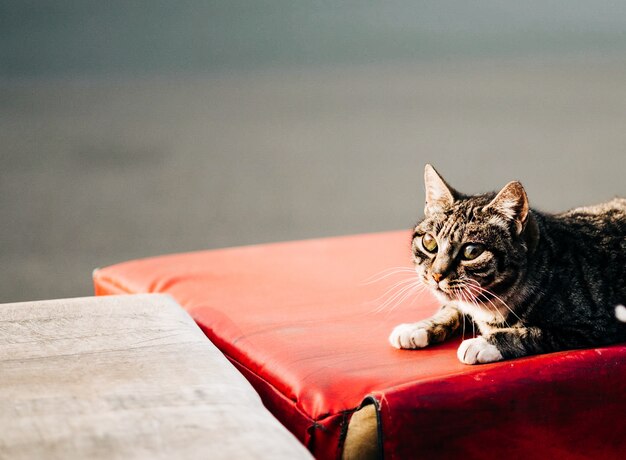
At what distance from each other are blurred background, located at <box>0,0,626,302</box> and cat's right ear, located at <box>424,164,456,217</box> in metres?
2.54

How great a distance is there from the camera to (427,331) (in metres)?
1.54

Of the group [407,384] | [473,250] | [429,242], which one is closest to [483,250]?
[473,250]

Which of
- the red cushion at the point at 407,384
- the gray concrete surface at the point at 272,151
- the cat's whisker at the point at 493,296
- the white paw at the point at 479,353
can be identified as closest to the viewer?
the red cushion at the point at 407,384

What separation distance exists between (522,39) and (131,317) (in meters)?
4.02

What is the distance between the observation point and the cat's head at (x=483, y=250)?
1493 millimetres

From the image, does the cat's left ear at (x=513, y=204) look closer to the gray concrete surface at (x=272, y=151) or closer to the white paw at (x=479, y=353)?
the white paw at (x=479, y=353)

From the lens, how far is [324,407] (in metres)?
1.27

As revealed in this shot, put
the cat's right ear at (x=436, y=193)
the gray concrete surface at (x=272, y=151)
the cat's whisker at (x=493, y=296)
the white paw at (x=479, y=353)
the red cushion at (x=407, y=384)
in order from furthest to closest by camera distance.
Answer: the gray concrete surface at (x=272, y=151), the cat's right ear at (x=436, y=193), the cat's whisker at (x=493, y=296), the white paw at (x=479, y=353), the red cushion at (x=407, y=384)

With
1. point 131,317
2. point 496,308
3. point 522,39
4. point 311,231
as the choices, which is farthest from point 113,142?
point 496,308

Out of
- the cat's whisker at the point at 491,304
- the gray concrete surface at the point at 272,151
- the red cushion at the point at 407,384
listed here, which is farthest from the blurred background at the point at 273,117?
the cat's whisker at the point at 491,304

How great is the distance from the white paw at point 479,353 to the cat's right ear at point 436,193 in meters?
0.33

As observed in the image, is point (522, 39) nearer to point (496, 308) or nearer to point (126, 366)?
point (496, 308)

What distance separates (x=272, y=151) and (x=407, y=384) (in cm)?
340

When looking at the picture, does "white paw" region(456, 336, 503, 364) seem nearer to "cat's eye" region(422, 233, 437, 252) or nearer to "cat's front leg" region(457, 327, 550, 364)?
"cat's front leg" region(457, 327, 550, 364)
